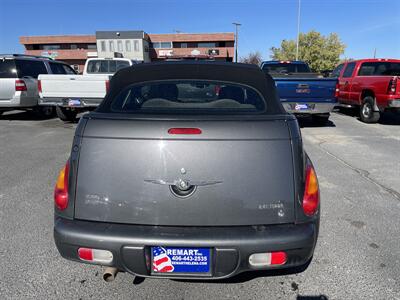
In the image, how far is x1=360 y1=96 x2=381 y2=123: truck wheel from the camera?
9.47m

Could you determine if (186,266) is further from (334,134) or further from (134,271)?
(334,134)

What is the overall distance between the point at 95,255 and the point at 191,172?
83cm

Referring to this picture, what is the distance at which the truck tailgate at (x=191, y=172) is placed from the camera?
75.3 inches

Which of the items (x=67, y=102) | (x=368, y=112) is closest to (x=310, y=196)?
(x=67, y=102)

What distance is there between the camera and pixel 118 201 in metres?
1.96

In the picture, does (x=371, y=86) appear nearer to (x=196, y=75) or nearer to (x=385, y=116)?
(x=385, y=116)

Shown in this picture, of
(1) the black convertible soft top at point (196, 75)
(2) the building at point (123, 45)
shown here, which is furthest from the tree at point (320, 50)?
(1) the black convertible soft top at point (196, 75)

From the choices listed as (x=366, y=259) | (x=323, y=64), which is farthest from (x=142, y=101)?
(x=323, y=64)

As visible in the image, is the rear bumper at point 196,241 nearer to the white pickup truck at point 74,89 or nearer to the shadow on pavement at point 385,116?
the white pickup truck at point 74,89

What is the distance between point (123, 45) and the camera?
52062 millimetres

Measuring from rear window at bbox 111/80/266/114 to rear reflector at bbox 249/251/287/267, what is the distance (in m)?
1.09

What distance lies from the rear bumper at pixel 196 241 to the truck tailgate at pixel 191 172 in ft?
0.17

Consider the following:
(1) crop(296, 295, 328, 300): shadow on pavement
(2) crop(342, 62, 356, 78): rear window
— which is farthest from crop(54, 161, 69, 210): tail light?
(2) crop(342, 62, 356, 78): rear window

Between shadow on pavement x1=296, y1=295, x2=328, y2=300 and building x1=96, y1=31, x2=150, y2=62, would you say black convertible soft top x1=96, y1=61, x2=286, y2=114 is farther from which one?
building x1=96, y1=31, x2=150, y2=62
